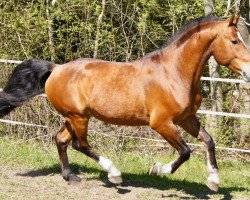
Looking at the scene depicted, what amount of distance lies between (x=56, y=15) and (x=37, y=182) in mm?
3583

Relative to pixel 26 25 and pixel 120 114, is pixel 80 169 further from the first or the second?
pixel 26 25

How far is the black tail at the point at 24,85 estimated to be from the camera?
669 centimetres

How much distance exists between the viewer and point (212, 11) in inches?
312

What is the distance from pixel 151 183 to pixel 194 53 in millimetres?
1771

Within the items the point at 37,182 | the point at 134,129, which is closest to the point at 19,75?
the point at 37,182

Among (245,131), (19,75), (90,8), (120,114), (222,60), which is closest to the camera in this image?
(222,60)

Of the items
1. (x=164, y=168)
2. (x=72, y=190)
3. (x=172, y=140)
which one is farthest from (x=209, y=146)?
(x=72, y=190)

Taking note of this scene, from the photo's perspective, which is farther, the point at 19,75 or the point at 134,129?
the point at 134,129

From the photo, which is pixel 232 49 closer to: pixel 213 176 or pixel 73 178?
pixel 213 176

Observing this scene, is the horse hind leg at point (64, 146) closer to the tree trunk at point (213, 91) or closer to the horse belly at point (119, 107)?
the horse belly at point (119, 107)

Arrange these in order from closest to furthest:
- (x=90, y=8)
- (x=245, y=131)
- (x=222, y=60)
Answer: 1. (x=222, y=60)
2. (x=245, y=131)
3. (x=90, y=8)

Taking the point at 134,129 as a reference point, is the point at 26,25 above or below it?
above

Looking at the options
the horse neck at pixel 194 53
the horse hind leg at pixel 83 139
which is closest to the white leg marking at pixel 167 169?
the horse hind leg at pixel 83 139

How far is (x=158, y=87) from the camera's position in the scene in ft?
18.3
